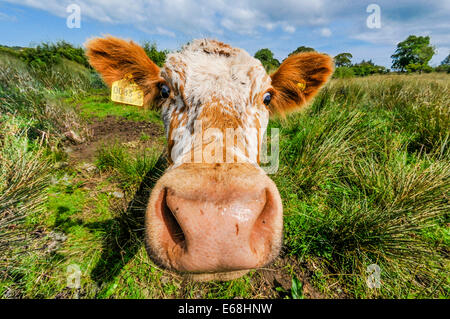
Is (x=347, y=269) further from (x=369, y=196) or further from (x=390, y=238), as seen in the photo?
(x=369, y=196)

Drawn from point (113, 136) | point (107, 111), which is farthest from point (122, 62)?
point (107, 111)

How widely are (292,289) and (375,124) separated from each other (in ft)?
14.3

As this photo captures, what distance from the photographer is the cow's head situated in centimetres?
106

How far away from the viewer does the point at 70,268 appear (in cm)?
233

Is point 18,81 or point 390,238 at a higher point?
point 18,81

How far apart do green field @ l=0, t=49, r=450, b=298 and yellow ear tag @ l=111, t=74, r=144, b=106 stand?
3.94 ft

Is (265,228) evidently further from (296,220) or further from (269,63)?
(269,63)

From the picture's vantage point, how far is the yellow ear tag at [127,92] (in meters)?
3.20

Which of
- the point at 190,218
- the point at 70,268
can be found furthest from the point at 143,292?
the point at 190,218

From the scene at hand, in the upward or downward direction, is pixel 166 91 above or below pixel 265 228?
above

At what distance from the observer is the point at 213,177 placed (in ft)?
3.59

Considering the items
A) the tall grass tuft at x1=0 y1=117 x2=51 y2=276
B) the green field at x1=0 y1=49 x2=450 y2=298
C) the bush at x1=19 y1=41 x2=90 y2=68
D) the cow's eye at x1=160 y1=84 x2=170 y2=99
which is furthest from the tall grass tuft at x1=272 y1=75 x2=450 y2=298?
the bush at x1=19 y1=41 x2=90 y2=68

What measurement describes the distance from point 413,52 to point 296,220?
5869 centimetres

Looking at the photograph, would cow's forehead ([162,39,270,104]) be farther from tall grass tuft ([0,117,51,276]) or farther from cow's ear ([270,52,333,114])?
tall grass tuft ([0,117,51,276])
